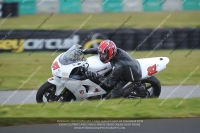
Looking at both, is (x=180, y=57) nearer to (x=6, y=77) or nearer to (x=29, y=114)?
(x=6, y=77)

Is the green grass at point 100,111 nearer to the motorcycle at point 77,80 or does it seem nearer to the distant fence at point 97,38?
the motorcycle at point 77,80

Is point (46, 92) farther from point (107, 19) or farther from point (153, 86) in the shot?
point (107, 19)

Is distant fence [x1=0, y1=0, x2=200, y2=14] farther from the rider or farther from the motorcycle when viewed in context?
the rider

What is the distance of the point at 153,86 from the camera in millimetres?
8750

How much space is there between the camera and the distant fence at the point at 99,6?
25.5 m

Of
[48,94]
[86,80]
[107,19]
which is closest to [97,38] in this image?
[86,80]

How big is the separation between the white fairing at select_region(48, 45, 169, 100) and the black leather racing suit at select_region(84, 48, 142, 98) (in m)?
0.16

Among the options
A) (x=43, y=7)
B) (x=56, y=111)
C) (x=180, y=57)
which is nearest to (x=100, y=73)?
(x=56, y=111)

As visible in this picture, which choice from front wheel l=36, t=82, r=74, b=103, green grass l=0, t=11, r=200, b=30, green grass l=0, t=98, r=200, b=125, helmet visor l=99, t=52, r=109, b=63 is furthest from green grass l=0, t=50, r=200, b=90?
green grass l=0, t=11, r=200, b=30

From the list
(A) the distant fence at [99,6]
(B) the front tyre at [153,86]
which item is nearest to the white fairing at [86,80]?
(B) the front tyre at [153,86]

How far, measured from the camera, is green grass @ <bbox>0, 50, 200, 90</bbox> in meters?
11.5

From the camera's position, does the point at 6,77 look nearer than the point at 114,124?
No

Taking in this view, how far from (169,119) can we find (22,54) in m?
10.2

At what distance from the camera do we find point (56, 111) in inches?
279
